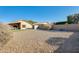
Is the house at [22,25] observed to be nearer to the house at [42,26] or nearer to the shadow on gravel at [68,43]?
the house at [42,26]

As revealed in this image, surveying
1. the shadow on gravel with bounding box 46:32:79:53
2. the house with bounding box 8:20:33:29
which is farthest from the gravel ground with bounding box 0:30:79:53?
the house with bounding box 8:20:33:29

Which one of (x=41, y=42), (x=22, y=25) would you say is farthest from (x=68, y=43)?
(x=22, y=25)

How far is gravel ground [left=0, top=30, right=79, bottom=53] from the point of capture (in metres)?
4.73

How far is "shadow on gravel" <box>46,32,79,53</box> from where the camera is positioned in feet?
15.5

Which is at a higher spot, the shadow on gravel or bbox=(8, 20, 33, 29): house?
bbox=(8, 20, 33, 29): house

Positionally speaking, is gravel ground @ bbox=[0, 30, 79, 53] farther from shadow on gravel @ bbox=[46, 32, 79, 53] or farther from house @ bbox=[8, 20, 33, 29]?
house @ bbox=[8, 20, 33, 29]

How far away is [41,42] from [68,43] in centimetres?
55

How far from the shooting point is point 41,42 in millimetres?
4766

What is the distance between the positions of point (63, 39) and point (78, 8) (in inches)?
27.6

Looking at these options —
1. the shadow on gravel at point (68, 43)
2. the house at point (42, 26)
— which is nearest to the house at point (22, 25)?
the house at point (42, 26)

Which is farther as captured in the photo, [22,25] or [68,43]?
[22,25]

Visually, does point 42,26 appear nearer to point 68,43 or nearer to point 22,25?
point 22,25

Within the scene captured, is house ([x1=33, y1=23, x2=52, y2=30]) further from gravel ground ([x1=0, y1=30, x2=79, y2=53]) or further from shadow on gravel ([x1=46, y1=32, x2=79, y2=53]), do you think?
shadow on gravel ([x1=46, y1=32, x2=79, y2=53])
